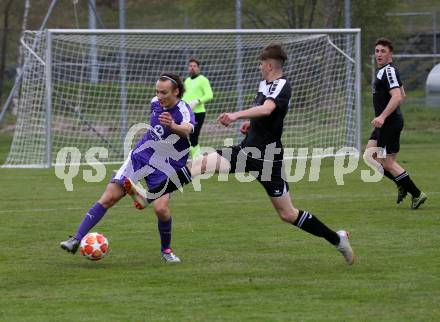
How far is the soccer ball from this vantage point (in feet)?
28.4

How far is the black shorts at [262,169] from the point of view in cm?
859

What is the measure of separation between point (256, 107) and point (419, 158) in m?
13.1

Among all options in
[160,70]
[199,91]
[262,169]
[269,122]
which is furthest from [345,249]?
[160,70]

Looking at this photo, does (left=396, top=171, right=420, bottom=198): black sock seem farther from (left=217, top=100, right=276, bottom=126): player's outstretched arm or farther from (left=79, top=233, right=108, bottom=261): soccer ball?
(left=79, top=233, right=108, bottom=261): soccer ball

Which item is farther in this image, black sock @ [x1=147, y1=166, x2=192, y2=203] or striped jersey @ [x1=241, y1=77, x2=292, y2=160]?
black sock @ [x1=147, y1=166, x2=192, y2=203]

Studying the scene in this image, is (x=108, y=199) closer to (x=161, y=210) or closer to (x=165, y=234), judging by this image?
(x=161, y=210)

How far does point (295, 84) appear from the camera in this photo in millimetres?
22672

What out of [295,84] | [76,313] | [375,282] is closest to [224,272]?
[375,282]

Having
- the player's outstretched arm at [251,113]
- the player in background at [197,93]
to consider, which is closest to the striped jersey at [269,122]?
the player's outstretched arm at [251,113]

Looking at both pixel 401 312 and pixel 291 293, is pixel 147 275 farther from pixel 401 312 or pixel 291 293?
pixel 401 312

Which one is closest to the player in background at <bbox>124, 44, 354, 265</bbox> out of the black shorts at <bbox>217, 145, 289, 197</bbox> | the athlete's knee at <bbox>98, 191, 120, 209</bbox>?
the black shorts at <bbox>217, 145, 289, 197</bbox>

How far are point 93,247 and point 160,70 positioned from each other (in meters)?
15.0

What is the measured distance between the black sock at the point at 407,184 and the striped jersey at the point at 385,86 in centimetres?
72

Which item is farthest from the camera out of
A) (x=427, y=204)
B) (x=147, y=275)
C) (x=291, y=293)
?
(x=427, y=204)
